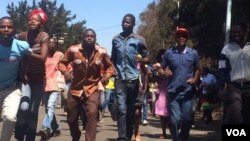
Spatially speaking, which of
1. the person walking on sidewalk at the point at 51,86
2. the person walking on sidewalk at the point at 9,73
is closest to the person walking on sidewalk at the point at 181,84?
the person walking on sidewalk at the point at 9,73

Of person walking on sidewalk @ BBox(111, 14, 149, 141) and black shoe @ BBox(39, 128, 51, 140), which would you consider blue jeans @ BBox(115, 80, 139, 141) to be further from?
black shoe @ BBox(39, 128, 51, 140)

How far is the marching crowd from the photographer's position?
7773 mm

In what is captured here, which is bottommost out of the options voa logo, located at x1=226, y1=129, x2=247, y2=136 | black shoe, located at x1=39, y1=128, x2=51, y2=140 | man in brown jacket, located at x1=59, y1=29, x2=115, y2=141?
Result: black shoe, located at x1=39, y1=128, x2=51, y2=140

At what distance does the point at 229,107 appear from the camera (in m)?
8.45

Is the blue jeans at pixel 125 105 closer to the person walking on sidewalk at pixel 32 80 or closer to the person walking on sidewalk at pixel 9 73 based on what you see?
the person walking on sidewalk at pixel 32 80

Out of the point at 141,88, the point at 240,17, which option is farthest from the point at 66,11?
the point at 141,88

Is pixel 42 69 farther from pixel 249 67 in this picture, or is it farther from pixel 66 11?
pixel 66 11

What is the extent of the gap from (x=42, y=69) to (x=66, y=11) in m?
113

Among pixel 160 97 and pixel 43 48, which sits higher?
pixel 43 48

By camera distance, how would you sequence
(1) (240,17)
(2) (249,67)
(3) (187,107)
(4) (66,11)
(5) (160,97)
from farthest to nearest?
(4) (66,11)
(1) (240,17)
(5) (160,97)
(3) (187,107)
(2) (249,67)

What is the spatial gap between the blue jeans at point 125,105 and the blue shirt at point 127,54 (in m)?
0.13

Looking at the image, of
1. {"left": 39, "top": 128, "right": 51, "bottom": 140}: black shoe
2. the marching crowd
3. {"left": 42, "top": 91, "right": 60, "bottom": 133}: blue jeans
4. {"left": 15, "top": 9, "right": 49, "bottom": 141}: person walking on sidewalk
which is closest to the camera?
the marching crowd

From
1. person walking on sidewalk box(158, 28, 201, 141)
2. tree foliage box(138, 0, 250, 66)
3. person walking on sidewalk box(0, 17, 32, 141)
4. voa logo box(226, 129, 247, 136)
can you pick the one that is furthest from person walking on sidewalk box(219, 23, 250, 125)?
tree foliage box(138, 0, 250, 66)

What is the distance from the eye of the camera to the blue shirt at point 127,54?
374 inches
